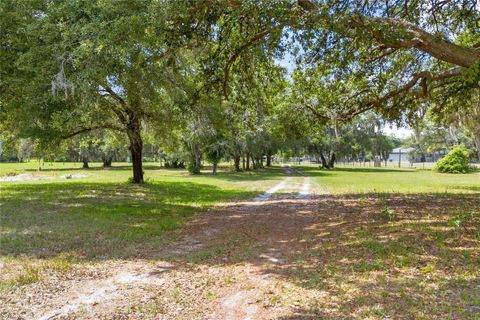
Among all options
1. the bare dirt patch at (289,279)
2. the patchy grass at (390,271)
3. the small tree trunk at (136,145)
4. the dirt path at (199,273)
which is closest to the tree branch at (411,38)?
the patchy grass at (390,271)

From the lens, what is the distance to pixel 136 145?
21.3 m

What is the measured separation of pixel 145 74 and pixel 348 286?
8.29m

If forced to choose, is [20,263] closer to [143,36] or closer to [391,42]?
[143,36]

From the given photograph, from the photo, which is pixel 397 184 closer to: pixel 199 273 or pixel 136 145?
→ pixel 136 145

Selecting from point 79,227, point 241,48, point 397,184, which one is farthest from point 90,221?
point 397,184

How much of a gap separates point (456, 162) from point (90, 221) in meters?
45.5

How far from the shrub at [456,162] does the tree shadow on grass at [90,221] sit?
124ft

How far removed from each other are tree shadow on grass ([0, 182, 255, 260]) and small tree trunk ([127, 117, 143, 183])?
11.2ft

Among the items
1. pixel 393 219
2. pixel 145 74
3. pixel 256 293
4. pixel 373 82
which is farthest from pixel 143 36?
pixel 373 82

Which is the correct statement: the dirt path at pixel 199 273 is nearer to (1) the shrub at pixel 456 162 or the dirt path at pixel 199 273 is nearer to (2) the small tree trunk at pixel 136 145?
(2) the small tree trunk at pixel 136 145

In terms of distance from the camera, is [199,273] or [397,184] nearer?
[199,273]

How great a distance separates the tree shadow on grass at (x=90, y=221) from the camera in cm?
777

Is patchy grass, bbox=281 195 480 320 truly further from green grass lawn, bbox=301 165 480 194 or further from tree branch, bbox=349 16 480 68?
green grass lawn, bbox=301 165 480 194

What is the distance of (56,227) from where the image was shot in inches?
378
